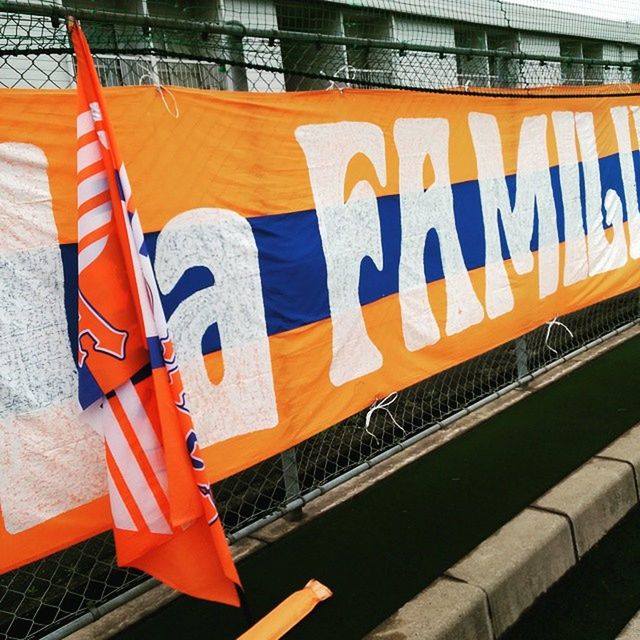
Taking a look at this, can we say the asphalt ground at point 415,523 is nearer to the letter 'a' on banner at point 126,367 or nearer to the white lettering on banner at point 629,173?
the letter 'a' on banner at point 126,367

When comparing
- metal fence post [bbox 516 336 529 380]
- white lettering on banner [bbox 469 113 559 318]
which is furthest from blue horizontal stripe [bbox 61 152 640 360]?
metal fence post [bbox 516 336 529 380]

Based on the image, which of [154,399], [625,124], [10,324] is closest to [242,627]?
[154,399]

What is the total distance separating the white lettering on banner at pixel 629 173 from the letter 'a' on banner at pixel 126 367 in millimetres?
4152

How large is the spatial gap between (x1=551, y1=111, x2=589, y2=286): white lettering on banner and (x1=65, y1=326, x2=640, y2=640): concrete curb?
98 cm

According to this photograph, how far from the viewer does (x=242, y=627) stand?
2.65 m

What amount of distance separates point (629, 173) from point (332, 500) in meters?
3.38

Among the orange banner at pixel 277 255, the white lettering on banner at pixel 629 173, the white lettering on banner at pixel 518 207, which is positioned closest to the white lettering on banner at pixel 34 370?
the orange banner at pixel 277 255

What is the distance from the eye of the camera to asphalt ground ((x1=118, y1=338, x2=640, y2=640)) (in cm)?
272

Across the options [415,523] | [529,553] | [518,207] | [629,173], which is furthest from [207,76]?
[629,173]

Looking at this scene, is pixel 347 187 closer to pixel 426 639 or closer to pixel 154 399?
pixel 154 399

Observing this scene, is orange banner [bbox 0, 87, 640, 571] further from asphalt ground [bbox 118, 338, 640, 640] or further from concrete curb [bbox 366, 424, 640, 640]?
concrete curb [bbox 366, 424, 640, 640]

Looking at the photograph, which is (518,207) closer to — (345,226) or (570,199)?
(570,199)

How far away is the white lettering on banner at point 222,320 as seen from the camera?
2547mm

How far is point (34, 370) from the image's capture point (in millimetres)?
2191
